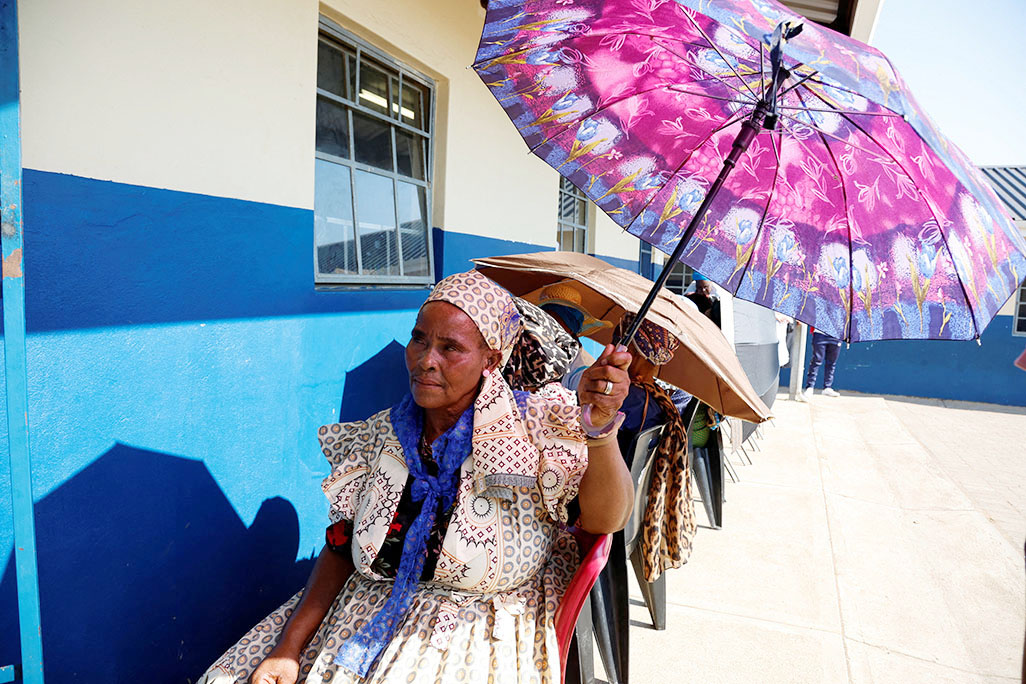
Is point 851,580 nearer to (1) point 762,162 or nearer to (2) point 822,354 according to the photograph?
(1) point 762,162

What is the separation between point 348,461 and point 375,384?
1563 mm

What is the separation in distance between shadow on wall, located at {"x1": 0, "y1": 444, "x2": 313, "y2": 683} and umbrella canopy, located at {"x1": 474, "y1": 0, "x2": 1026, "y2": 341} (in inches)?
70.6

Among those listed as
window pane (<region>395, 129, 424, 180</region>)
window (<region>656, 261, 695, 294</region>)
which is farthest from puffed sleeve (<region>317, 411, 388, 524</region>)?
window (<region>656, 261, 695, 294</region>)

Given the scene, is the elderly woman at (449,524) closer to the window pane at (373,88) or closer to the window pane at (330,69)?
the window pane at (330,69)

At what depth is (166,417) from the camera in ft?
7.07

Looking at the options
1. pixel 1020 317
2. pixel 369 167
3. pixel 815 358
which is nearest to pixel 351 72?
pixel 369 167

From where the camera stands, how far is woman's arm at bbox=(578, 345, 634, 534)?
57.0 inches

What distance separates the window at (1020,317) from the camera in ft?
36.9

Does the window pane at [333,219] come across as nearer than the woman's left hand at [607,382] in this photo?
No

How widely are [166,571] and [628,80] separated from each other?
2.33 meters

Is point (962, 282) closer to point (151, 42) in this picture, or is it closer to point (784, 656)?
point (784, 656)

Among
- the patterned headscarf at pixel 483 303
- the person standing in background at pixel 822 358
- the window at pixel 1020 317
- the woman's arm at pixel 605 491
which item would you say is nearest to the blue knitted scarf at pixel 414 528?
the patterned headscarf at pixel 483 303

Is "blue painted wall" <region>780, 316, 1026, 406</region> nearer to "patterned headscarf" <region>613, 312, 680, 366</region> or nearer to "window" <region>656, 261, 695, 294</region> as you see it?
"window" <region>656, 261, 695, 294</region>

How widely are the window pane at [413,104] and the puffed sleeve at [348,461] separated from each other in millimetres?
2376
